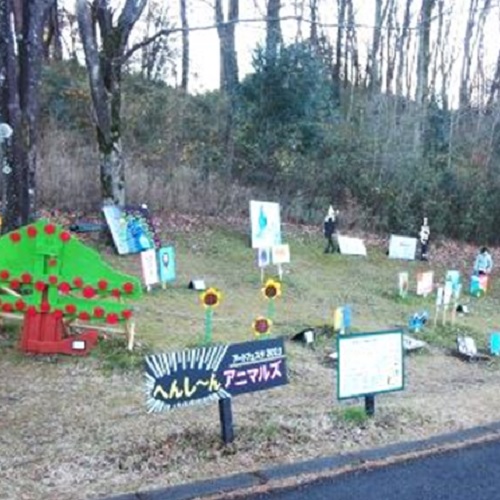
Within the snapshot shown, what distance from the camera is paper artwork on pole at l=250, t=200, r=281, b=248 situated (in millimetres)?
11281

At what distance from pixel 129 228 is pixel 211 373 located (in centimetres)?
764

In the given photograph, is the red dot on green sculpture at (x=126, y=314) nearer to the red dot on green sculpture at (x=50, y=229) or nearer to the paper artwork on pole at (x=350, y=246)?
the red dot on green sculpture at (x=50, y=229)

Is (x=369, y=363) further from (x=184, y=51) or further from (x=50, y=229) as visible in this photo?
(x=184, y=51)

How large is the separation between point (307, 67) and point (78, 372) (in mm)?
12995

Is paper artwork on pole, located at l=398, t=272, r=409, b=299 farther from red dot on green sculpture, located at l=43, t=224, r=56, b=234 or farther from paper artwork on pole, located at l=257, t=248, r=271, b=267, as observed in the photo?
red dot on green sculpture, located at l=43, t=224, r=56, b=234

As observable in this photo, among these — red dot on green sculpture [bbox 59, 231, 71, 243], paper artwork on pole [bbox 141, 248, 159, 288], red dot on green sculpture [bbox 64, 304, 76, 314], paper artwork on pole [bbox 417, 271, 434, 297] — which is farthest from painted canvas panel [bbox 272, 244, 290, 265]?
red dot on green sculpture [bbox 59, 231, 71, 243]

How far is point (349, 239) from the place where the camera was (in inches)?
535

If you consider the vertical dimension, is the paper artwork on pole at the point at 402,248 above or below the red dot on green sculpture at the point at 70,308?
below

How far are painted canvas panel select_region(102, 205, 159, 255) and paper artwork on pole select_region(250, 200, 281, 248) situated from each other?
1816 millimetres

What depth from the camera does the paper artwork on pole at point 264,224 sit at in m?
11.3

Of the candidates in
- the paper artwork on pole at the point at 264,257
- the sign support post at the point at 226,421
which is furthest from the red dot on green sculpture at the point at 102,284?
the paper artwork on pole at the point at 264,257

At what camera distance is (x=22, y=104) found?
6.55 m

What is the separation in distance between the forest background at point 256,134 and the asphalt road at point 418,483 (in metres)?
8.17

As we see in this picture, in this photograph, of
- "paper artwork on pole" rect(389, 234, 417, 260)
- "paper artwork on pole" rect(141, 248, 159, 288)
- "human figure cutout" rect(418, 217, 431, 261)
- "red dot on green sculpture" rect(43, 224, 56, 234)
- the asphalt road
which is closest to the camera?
the asphalt road
